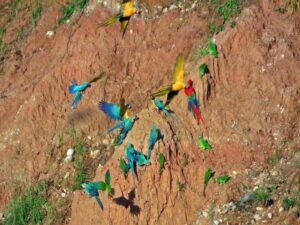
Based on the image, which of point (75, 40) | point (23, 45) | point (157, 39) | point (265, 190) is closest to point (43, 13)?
point (23, 45)

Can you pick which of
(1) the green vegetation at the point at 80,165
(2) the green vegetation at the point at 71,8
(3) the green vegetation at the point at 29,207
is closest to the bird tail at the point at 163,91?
(1) the green vegetation at the point at 80,165

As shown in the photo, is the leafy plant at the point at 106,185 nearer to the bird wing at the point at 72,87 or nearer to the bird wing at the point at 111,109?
the bird wing at the point at 111,109

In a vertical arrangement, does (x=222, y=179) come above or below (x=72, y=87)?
below

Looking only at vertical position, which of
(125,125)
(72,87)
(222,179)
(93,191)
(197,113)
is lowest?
(93,191)

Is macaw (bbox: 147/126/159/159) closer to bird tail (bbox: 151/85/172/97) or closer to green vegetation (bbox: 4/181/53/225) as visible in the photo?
bird tail (bbox: 151/85/172/97)

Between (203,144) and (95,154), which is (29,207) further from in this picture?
(203,144)

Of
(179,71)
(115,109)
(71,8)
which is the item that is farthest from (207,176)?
(71,8)

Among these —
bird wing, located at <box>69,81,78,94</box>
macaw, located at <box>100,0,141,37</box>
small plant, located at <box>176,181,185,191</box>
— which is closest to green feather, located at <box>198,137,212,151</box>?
small plant, located at <box>176,181,185,191</box>

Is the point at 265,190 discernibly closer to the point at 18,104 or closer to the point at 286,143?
the point at 286,143
